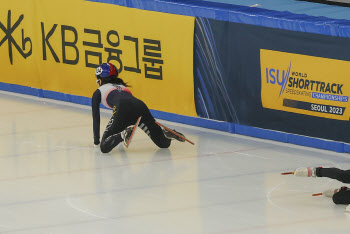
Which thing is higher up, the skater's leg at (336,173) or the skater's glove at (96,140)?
the skater's leg at (336,173)

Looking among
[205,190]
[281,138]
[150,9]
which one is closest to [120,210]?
[205,190]

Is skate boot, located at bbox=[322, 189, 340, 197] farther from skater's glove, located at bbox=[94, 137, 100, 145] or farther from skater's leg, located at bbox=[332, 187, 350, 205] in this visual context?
skater's glove, located at bbox=[94, 137, 100, 145]

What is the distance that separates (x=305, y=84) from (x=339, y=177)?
2.35 meters

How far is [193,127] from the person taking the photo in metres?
13.6

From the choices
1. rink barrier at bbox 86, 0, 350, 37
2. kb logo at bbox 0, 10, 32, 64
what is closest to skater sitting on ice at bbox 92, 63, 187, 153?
rink barrier at bbox 86, 0, 350, 37

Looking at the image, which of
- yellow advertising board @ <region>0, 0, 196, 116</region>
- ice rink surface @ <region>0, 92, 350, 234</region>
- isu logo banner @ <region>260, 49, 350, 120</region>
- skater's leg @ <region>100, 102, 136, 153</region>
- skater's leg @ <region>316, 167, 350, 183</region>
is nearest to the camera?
ice rink surface @ <region>0, 92, 350, 234</region>

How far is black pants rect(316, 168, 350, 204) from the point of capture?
33.5ft

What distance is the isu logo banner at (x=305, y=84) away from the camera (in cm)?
1210

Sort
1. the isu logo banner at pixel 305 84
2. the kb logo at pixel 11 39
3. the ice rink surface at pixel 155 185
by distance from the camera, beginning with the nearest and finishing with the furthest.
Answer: the ice rink surface at pixel 155 185
the isu logo banner at pixel 305 84
the kb logo at pixel 11 39

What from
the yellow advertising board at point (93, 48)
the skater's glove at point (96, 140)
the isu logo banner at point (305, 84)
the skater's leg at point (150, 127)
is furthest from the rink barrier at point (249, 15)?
the skater's glove at point (96, 140)

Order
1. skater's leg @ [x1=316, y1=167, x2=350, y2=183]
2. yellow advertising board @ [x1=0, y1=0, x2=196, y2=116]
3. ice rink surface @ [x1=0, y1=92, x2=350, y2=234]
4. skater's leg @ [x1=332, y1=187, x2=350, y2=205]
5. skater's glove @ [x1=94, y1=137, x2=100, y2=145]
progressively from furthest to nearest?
yellow advertising board @ [x1=0, y1=0, x2=196, y2=116] → skater's glove @ [x1=94, y1=137, x2=100, y2=145] → skater's leg @ [x1=332, y1=187, x2=350, y2=205] → skater's leg @ [x1=316, y1=167, x2=350, y2=183] → ice rink surface @ [x1=0, y1=92, x2=350, y2=234]

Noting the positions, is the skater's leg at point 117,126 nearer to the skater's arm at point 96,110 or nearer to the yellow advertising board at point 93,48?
the skater's arm at point 96,110

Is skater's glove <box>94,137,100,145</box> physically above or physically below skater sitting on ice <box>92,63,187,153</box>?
below

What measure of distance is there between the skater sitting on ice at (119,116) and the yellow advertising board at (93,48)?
117 cm
